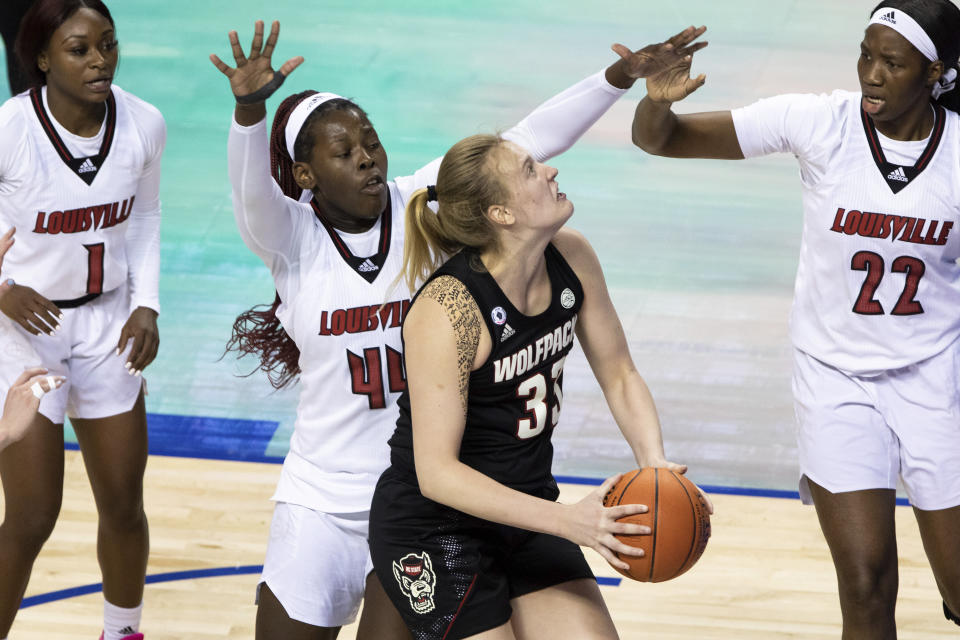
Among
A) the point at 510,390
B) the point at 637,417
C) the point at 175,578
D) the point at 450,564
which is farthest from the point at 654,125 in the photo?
the point at 175,578

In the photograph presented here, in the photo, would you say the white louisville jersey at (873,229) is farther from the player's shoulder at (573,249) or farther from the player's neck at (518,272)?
the player's neck at (518,272)

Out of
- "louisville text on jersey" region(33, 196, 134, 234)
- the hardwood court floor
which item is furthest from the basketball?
"louisville text on jersey" region(33, 196, 134, 234)

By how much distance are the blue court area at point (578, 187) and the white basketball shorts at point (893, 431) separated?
91.0 inches

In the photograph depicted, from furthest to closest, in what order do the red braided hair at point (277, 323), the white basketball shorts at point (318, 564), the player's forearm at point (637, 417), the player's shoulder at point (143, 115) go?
the player's shoulder at point (143, 115), the red braided hair at point (277, 323), the white basketball shorts at point (318, 564), the player's forearm at point (637, 417)

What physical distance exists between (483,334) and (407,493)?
1.51 ft

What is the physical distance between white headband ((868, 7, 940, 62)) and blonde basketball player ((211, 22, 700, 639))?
2.22 ft

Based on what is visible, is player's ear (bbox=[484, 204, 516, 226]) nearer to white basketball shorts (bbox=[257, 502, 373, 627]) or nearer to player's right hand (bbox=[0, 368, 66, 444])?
white basketball shorts (bbox=[257, 502, 373, 627])

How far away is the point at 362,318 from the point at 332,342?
0.34 ft

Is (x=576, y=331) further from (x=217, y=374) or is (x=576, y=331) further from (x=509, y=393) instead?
(x=217, y=374)

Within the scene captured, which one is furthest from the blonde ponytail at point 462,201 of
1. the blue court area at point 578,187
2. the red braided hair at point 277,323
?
the blue court area at point 578,187

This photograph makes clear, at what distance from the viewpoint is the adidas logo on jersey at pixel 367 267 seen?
3.51 meters

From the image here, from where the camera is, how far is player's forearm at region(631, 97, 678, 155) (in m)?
3.64

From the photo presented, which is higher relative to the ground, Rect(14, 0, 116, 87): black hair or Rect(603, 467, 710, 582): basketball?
Rect(14, 0, 116, 87): black hair

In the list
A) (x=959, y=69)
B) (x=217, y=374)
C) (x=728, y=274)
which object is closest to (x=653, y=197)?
(x=728, y=274)
